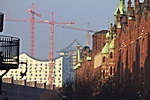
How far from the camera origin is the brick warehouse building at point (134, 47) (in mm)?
81312

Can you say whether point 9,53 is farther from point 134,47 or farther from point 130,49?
point 130,49

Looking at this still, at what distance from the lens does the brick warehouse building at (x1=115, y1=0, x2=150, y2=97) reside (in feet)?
267

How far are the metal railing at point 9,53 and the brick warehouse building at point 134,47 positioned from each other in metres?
57.6

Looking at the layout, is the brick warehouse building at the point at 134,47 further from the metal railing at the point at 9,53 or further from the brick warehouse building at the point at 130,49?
the metal railing at the point at 9,53

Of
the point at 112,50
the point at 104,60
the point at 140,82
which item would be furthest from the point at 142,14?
the point at 104,60

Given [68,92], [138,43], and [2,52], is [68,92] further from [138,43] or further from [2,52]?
[2,52]

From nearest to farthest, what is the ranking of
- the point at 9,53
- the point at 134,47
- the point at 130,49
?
the point at 9,53 → the point at 134,47 → the point at 130,49

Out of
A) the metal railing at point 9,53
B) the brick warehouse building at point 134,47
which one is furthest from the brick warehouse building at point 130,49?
the metal railing at point 9,53

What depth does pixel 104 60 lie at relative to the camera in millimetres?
122188

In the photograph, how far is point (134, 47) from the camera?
A: 92000 mm

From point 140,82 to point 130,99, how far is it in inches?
369

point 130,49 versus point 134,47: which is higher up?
point 134,47

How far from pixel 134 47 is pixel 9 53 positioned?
239 feet

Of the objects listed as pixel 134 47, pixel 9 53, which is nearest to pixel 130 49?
pixel 134 47
